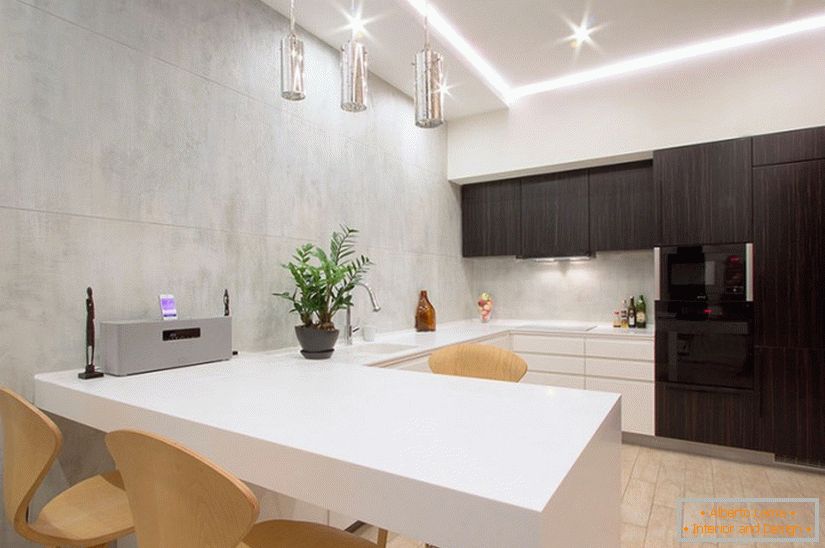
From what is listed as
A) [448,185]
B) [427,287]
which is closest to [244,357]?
[427,287]

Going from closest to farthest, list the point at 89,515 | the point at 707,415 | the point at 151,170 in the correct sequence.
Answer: the point at 89,515 < the point at 151,170 < the point at 707,415

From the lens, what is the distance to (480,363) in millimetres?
1888

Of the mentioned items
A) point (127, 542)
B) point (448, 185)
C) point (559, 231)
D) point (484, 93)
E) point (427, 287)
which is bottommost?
point (127, 542)

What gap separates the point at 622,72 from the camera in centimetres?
341

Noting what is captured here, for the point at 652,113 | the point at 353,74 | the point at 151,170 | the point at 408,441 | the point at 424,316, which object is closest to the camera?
the point at 408,441

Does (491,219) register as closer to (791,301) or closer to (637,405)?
(637,405)

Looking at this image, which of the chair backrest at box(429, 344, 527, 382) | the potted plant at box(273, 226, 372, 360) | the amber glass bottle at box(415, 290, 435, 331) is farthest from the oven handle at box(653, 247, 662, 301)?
the potted plant at box(273, 226, 372, 360)

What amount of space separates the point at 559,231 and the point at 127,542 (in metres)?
3.44

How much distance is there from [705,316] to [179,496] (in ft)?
10.8

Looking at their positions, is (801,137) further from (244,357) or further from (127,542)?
(127,542)

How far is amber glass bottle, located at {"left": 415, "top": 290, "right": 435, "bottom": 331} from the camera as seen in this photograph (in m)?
3.49

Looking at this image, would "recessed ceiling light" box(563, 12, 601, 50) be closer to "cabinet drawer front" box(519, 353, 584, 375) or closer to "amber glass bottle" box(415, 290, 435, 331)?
"amber glass bottle" box(415, 290, 435, 331)

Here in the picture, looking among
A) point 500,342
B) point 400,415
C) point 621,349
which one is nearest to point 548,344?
point 500,342

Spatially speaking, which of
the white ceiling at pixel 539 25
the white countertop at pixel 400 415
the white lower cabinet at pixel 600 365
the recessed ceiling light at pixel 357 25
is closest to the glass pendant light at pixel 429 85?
the white countertop at pixel 400 415
